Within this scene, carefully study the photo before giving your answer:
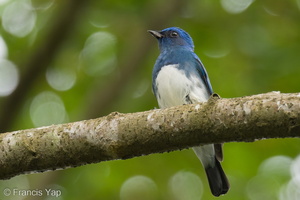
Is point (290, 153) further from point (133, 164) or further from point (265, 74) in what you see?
point (133, 164)

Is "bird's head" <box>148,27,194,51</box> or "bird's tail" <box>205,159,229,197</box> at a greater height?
"bird's head" <box>148,27,194,51</box>

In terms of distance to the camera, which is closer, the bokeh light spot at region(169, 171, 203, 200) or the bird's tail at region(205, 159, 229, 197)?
the bird's tail at region(205, 159, 229, 197)

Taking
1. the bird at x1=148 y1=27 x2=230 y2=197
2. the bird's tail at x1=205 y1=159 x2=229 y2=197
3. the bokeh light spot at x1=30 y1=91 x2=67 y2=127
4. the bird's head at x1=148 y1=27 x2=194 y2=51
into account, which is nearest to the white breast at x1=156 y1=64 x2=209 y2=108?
the bird at x1=148 y1=27 x2=230 y2=197

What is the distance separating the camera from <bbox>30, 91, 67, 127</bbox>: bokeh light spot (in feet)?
21.5

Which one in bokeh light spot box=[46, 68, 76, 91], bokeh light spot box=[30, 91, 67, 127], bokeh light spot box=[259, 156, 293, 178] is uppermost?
bokeh light spot box=[46, 68, 76, 91]

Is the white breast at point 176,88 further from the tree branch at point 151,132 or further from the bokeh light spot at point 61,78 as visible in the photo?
the bokeh light spot at point 61,78

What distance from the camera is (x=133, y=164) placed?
20.4 ft

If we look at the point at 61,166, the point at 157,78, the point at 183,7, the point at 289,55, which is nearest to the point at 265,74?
the point at 289,55

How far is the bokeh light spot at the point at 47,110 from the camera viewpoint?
6.54m

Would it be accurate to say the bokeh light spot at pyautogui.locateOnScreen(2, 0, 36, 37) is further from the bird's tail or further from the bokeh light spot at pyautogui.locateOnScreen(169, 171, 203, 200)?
the bird's tail

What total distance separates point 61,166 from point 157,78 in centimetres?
192

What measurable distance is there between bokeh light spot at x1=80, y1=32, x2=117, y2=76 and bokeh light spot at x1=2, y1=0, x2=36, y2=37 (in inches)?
28.5

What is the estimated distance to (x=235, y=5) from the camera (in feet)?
→ 22.2

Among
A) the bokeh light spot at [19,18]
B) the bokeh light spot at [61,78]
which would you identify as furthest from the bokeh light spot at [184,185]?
the bokeh light spot at [19,18]
